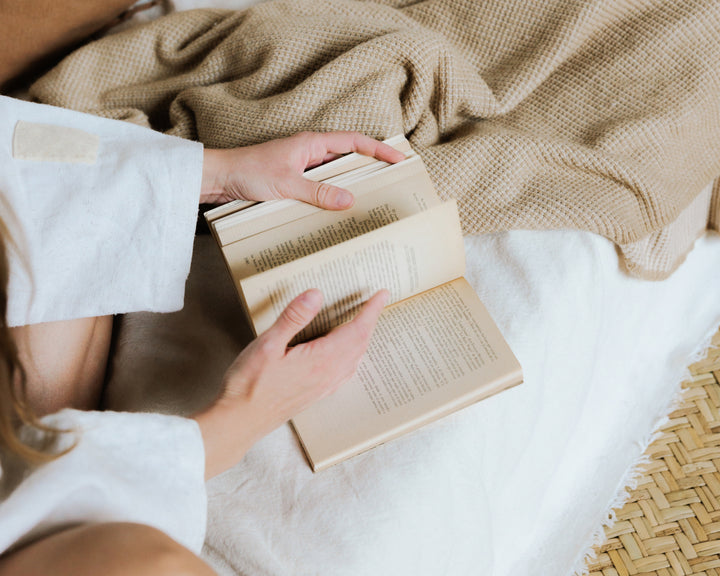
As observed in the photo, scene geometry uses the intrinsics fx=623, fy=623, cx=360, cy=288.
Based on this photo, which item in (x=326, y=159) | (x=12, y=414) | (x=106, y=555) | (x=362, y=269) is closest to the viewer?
(x=106, y=555)

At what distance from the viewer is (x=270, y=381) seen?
22.5 inches

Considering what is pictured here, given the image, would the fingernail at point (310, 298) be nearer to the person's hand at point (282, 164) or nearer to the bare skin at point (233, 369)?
the bare skin at point (233, 369)

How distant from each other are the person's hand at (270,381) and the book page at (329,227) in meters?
0.10

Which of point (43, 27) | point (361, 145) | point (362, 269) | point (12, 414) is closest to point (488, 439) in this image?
point (362, 269)

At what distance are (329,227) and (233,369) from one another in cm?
19

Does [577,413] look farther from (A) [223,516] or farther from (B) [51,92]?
(B) [51,92]

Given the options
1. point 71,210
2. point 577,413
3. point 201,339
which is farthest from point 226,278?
point 577,413

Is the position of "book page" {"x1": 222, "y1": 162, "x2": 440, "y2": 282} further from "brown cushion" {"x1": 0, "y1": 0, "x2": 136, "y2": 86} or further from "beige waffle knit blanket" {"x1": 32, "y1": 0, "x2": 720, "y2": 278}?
"brown cushion" {"x1": 0, "y1": 0, "x2": 136, "y2": 86}

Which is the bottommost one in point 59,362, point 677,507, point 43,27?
point 677,507

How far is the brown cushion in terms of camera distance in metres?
0.88

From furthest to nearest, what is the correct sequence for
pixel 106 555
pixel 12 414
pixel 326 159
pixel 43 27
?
pixel 43 27
pixel 326 159
pixel 12 414
pixel 106 555

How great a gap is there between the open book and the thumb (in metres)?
0.01

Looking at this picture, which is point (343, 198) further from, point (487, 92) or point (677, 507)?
point (677, 507)

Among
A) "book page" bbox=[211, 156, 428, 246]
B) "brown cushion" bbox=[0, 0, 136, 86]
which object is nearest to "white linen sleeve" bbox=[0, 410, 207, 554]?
"book page" bbox=[211, 156, 428, 246]
